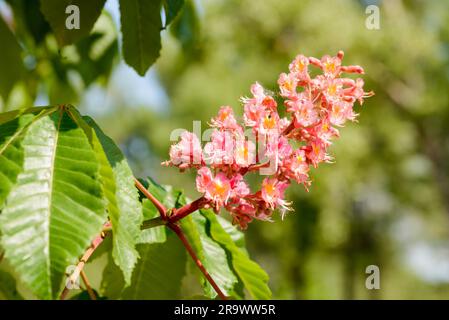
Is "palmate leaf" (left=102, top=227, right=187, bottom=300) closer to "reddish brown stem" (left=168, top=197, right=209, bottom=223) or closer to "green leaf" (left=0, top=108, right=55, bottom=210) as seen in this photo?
"reddish brown stem" (left=168, top=197, right=209, bottom=223)

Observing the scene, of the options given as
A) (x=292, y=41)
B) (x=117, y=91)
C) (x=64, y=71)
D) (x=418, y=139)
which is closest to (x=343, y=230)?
(x=418, y=139)

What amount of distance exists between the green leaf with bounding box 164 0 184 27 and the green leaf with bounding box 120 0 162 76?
0.8 inches

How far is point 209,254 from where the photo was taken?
3.93 feet

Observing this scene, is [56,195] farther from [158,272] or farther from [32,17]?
[32,17]

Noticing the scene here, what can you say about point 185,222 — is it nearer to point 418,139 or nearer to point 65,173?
point 65,173

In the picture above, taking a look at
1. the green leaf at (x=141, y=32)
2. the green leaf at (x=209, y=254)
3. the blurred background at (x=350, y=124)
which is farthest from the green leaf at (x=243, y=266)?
the blurred background at (x=350, y=124)

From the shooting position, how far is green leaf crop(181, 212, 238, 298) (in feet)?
3.82

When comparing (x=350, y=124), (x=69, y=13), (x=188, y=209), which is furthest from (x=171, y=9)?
(x=350, y=124)

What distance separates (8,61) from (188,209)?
0.98 m

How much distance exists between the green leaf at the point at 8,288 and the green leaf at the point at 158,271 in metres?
0.28

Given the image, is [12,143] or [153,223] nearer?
[12,143]

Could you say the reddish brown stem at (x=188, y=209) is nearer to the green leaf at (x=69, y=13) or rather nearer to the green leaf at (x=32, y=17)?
the green leaf at (x=69, y=13)

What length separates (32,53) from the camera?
2115 mm

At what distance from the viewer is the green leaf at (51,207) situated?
71 centimetres
